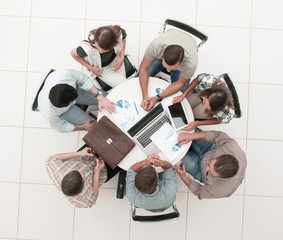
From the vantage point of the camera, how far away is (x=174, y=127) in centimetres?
199

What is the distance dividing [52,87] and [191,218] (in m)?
1.91

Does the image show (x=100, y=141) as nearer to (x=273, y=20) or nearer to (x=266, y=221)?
(x=266, y=221)

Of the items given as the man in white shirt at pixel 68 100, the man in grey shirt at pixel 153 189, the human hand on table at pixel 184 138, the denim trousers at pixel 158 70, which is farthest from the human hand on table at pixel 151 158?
the denim trousers at pixel 158 70

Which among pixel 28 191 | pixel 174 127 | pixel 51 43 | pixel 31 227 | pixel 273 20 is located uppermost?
pixel 273 20

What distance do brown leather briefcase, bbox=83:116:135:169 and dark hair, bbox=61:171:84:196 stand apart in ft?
0.82

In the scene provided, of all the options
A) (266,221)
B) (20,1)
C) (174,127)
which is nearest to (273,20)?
(174,127)

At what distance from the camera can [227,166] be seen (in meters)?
1.75

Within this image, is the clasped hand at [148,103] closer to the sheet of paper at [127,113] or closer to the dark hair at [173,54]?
the sheet of paper at [127,113]

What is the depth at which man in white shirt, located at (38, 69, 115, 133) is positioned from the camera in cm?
180

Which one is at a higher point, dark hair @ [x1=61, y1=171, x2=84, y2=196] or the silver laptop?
the silver laptop

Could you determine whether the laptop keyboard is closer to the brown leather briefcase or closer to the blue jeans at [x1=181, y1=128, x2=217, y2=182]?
the brown leather briefcase

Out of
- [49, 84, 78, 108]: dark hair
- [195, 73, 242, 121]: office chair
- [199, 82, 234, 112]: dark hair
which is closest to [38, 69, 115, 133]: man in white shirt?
[49, 84, 78, 108]: dark hair

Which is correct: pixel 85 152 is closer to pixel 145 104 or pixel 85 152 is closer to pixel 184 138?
pixel 145 104

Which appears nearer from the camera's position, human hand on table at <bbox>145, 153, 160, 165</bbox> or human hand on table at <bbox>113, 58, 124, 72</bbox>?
human hand on table at <bbox>145, 153, 160, 165</bbox>
